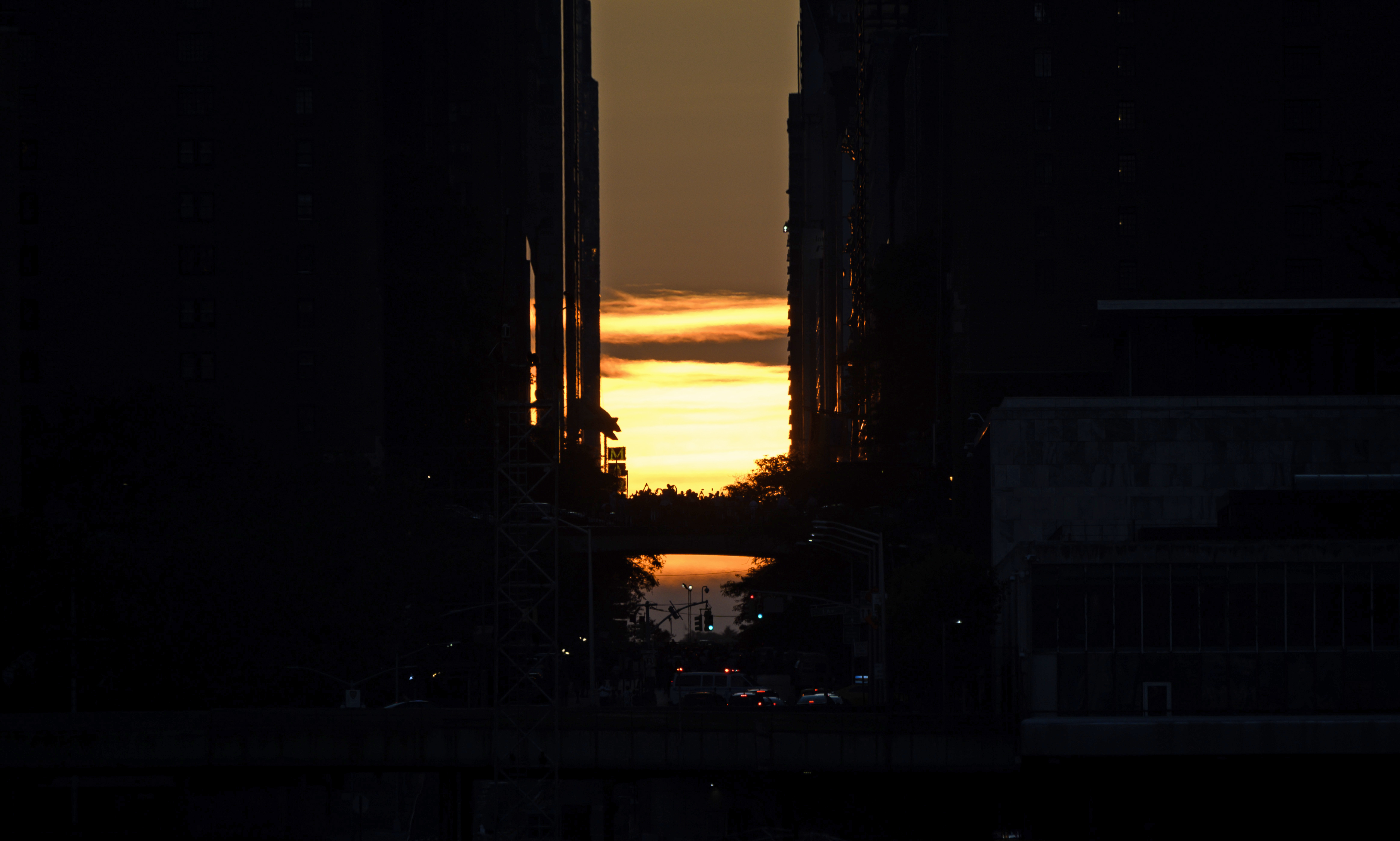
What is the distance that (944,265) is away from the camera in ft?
399

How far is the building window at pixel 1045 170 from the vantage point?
368ft

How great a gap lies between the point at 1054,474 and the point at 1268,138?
4192 cm

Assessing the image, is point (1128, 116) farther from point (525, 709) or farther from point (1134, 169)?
point (525, 709)

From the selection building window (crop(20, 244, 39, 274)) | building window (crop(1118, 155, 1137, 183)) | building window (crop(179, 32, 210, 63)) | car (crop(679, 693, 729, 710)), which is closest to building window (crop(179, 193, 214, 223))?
building window (crop(179, 32, 210, 63))

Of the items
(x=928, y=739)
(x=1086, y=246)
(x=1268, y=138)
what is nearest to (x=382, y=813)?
(x=928, y=739)

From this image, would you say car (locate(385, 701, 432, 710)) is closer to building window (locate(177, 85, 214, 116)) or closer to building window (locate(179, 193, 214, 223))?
building window (locate(179, 193, 214, 223))

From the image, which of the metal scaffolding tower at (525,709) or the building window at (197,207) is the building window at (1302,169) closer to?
the metal scaffolding tower at (525,709)

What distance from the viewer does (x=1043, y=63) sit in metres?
112

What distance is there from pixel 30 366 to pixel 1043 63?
68.4 m

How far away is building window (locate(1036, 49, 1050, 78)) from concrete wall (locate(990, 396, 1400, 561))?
124 ft

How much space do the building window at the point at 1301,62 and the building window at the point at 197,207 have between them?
69.7 m

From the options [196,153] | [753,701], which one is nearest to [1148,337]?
[753,701]

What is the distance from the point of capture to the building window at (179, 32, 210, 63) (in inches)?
4749

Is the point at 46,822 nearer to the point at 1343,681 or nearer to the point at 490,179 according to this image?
the point at 1343,681
